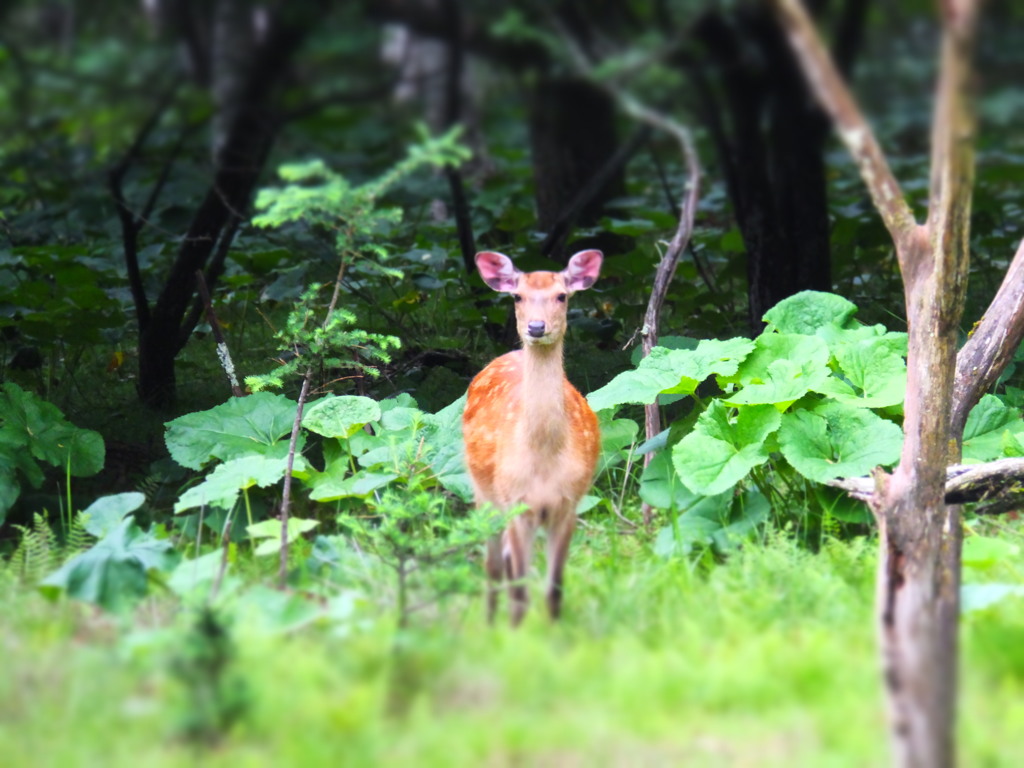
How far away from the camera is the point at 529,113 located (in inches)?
219

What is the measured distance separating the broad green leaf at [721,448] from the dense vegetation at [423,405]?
16 mm

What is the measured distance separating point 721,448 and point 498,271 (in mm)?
1119

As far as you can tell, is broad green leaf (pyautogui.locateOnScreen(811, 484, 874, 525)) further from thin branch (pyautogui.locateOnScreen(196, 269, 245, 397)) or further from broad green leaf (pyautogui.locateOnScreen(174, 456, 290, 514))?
thin branch (pyautogui.locateOnScreen(196, 269, 245, 397))

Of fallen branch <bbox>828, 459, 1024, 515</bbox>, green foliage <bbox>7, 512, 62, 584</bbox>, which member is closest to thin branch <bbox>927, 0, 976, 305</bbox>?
fallen branch <bbox>828, 459, 1024, 515</bbox>

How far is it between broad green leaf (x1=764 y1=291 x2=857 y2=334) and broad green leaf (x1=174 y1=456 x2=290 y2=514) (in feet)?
7.40

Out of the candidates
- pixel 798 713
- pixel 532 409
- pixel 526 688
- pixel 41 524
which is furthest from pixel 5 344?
pixel 798 713

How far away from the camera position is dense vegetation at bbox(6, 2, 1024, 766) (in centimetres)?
300

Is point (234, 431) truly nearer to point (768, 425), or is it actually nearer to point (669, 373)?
point (669, 373)

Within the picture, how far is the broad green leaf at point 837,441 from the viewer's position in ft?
15.3

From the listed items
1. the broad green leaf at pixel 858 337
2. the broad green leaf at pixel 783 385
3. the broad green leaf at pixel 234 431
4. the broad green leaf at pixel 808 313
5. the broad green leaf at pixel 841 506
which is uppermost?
the broad green leaf at pixel 808 313

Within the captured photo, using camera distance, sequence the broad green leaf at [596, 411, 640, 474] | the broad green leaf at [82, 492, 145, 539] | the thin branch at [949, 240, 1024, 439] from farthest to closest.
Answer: the broad green leaf at [596, 411, 640, 474], the thin branch at [949, 240, 1024, 439], the broad green leaf at [82, 492, 145, 539]

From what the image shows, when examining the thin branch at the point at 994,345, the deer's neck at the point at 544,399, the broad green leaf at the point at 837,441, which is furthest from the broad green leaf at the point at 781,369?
the deer's neck at the point at 544,399

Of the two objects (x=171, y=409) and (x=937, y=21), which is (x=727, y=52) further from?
(x=171, y=409)

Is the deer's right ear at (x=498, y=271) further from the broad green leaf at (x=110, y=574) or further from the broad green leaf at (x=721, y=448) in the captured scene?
the broad green leaf at (x=110, y=574)
